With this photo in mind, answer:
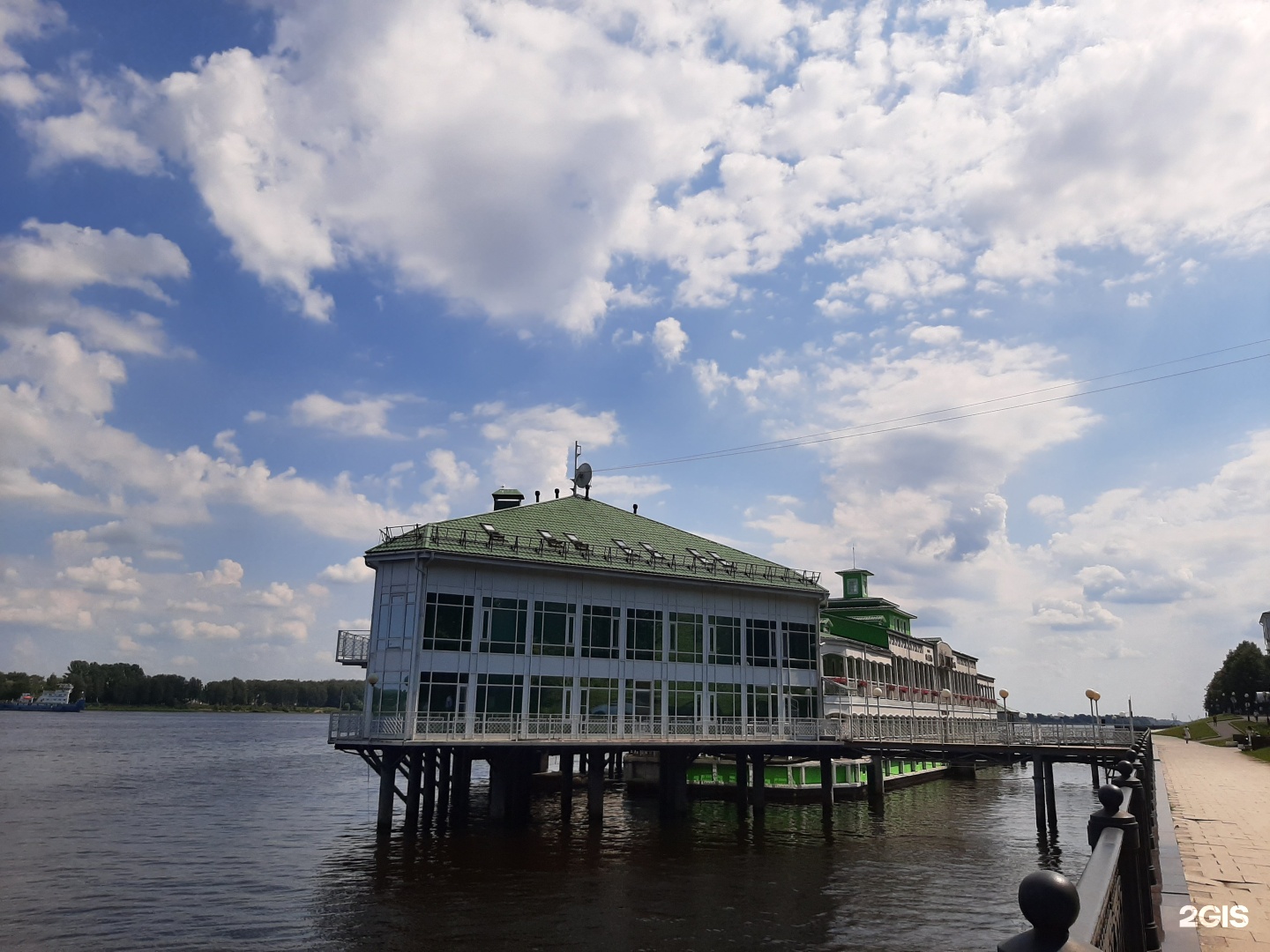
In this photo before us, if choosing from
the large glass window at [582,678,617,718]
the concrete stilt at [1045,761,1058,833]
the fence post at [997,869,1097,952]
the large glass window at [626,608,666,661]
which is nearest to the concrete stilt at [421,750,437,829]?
the large glass window at [582,678,617,718]

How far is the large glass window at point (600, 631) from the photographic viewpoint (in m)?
43.1

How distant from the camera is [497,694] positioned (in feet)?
132

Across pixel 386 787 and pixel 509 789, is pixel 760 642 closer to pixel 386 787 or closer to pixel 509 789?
pixel 509 789

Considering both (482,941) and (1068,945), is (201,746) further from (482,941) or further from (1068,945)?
(1068,945)

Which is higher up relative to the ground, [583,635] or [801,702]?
[583,635]

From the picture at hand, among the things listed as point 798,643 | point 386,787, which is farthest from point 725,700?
point 386,787

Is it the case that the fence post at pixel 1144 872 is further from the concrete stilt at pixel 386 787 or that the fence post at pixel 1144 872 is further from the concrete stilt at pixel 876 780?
the concrete stilt at pixel 876 780

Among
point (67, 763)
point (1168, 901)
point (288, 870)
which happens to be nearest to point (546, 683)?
point (288, 870)

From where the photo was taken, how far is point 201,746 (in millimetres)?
112000

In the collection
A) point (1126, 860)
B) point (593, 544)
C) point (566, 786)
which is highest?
point (593, 544)

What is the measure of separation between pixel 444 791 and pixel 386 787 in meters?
4.62

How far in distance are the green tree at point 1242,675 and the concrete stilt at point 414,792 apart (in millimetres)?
114755

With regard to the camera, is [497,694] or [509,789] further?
[509,789]

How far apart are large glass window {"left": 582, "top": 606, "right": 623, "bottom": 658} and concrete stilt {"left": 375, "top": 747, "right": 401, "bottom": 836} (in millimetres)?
9706
